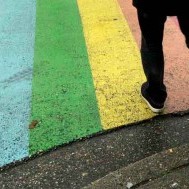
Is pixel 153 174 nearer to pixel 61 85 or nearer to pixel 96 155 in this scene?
pixel 96 155

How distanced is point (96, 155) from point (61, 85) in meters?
1.02

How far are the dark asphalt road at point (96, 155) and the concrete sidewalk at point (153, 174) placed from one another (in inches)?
3.9

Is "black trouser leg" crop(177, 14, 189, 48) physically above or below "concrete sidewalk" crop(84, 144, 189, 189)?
above

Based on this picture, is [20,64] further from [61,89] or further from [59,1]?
[59,1]

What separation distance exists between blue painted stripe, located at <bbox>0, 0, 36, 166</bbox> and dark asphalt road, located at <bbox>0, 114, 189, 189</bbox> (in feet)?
0.59

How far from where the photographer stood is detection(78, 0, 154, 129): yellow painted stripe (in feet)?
11.2

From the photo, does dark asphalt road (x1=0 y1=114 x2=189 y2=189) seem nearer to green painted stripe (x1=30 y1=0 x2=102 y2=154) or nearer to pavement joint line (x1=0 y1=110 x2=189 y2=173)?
pavement joint line (x1=0 y1=110 x2=189 y2=173)

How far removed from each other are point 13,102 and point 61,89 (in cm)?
41

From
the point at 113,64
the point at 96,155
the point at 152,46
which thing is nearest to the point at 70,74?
the point at 113,64

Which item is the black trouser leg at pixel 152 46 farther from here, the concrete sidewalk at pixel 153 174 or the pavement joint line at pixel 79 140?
the concrete sidewalk at pixel 153 174

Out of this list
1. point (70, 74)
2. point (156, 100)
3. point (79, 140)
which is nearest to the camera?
point (79, 140)

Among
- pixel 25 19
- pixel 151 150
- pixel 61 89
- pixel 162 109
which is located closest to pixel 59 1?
pixel 25 19

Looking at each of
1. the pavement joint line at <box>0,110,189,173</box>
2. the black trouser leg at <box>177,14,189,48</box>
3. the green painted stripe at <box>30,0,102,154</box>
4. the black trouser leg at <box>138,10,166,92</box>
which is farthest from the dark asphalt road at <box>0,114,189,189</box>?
the black trouser leg at <box>177,14,189,48</box>

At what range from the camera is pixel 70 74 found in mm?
4027
